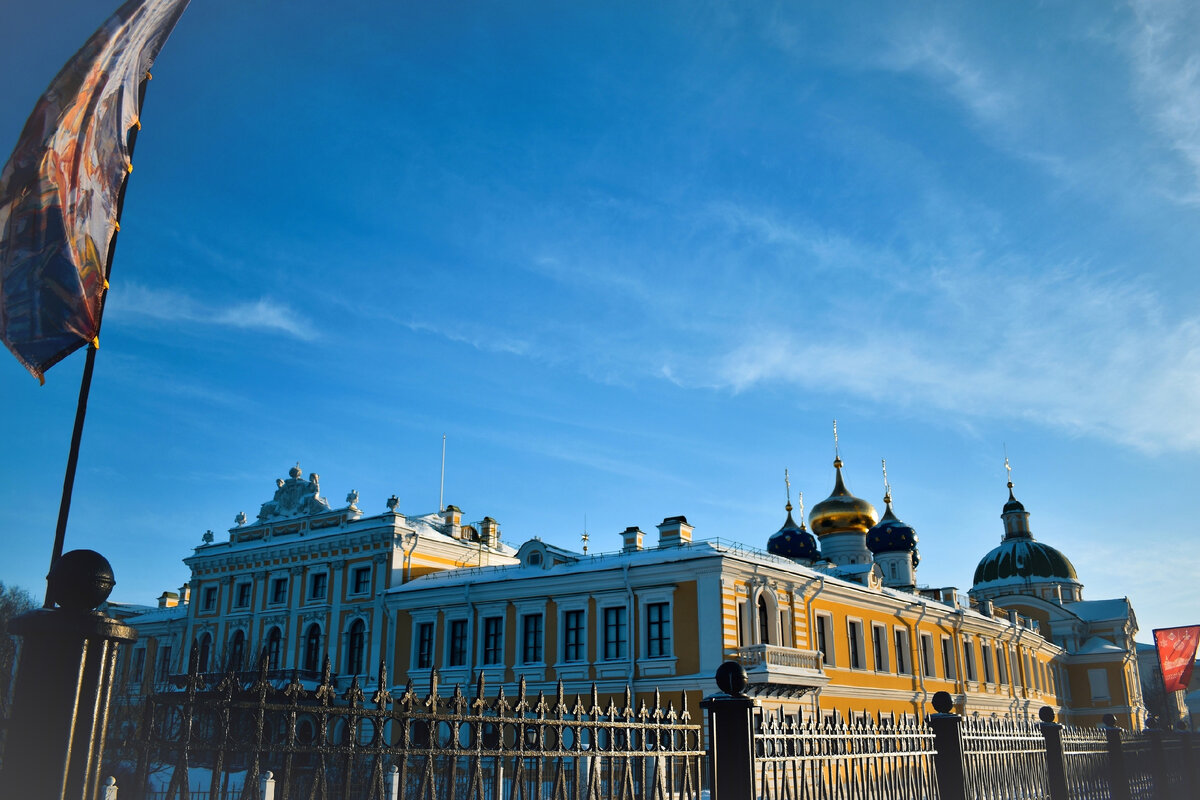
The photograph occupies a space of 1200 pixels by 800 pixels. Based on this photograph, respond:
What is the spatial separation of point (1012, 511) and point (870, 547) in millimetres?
23209

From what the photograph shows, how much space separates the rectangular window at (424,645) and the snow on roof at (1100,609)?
45.8 metres

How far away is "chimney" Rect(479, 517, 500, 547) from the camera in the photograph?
40312 millimetres

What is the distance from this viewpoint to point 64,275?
6773 millimetres

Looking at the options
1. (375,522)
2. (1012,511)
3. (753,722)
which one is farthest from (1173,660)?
(1012,511)

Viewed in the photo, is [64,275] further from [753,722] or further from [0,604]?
[0,604]

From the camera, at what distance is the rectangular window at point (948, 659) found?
3762 cm

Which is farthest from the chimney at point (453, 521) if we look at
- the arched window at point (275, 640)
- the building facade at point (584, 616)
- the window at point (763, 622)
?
the window at point (763, 622)

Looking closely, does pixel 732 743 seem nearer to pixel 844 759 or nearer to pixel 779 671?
pixel 844 759

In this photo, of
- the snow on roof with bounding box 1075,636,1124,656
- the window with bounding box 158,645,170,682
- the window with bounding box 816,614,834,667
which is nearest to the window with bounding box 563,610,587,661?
the window with bounding box 816,614,834,667

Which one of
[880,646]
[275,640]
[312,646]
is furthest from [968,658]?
[275,640]

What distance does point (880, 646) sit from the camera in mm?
33531

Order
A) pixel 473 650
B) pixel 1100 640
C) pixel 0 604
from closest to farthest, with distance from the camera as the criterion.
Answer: pixel 473 650 → pixel 0 604 → pixel 1100 640

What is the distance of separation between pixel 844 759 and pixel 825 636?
2469 centimetres

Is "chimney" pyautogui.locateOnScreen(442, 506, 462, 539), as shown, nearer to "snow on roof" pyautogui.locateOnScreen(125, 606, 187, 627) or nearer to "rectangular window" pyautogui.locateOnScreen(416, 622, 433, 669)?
"rectangular window" pyautogui.locateOnScreen(416, 622, 433, 669)
